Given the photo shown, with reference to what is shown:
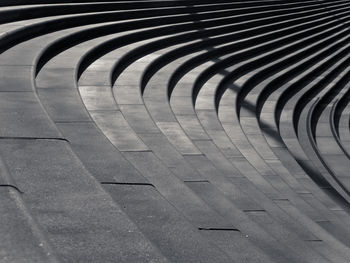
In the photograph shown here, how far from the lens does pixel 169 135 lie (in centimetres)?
911

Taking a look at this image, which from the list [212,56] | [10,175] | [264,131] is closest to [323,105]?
[212,56]

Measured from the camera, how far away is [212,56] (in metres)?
17.1

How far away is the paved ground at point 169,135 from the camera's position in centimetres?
391

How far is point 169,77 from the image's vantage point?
13047mm

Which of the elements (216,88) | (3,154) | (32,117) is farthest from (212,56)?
(3,154)

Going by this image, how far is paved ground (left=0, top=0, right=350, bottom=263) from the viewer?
3.91 m

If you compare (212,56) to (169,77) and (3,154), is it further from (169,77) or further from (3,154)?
(3,154)

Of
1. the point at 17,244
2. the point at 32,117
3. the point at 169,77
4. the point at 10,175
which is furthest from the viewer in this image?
the point at 169,77

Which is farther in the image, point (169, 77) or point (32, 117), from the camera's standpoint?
point (169, 77)

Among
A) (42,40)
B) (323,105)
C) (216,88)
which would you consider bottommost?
(323,105)

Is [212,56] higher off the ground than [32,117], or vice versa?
[32,117]

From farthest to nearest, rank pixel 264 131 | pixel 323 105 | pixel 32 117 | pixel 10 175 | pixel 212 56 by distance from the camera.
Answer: pixel 323 105
pixel 212 56
pixel 264 131
pixel 32 117
pixel 10 175

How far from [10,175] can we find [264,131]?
10.6 metres

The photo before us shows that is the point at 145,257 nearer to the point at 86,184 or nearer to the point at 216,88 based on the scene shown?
the point at 86,184
